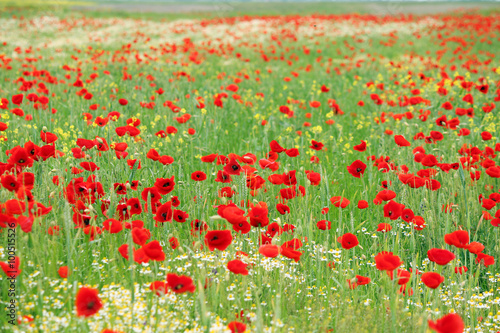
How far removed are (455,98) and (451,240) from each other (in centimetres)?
555

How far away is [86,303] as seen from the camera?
1.47 m

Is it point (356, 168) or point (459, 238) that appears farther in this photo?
point (356, 168)

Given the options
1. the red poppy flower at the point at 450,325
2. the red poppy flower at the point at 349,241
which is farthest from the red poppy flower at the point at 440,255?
the red poppy flower at the point at 450,325

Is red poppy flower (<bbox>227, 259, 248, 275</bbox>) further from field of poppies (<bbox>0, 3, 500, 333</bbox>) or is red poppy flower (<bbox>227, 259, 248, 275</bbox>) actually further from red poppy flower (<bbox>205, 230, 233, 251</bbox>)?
red poppy flower (<bbox>205, 230, 233, 251</bbox>)

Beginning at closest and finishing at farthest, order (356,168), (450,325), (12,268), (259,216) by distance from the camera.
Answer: (450,325)
(12,268)
(259,216)
(356,168)

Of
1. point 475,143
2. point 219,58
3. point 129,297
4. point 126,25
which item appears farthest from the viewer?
point 126,25

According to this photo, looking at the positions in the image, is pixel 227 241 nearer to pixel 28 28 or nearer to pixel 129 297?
pixel 129 297

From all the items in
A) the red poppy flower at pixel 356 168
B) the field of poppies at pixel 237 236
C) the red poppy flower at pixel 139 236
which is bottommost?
the field of poppies at pixel 237 236

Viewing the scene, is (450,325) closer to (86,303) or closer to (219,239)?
(219,239)

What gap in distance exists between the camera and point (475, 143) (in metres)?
4.96

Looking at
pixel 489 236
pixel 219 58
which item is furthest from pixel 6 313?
pixel 219 58

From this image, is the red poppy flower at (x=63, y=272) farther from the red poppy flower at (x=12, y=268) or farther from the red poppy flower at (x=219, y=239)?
the red poppy flower at (x=219, y=239)

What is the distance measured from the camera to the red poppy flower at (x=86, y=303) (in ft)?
4.76

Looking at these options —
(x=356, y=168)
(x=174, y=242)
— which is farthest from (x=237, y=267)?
(x=356, y=168)
